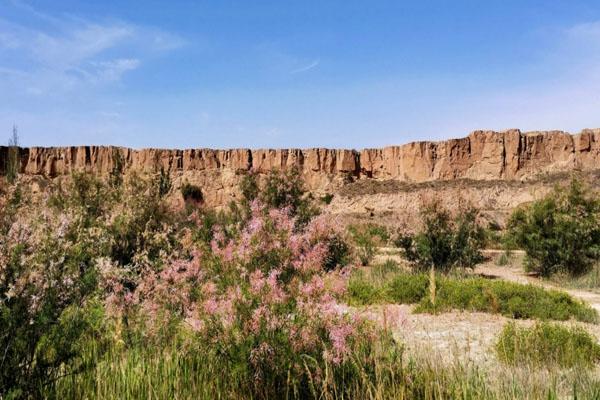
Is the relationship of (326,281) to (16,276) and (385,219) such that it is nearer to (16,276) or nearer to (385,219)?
(16,276)

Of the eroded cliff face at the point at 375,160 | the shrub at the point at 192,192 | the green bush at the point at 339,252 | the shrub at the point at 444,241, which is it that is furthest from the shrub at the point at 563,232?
the shrub at the point at 192,192

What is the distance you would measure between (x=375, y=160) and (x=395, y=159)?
283cm

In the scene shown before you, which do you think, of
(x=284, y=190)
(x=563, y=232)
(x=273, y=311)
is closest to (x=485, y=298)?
(x=563, y=232)

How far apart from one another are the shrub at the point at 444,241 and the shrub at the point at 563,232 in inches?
82.4

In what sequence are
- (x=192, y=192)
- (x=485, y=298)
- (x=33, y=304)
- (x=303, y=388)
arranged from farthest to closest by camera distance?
(x=192, y=192)
(x=485, y=298)
(x=303, y=388)
(x=33, y=304)

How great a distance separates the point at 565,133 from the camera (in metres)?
65.7

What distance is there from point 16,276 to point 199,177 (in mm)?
64687

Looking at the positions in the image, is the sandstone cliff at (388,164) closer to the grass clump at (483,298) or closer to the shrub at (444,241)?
the shrub at (444,241)

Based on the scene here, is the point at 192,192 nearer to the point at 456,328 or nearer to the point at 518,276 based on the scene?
the point at 518,276

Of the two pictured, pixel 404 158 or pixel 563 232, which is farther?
pixel 404 158

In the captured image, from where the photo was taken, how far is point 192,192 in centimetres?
6134

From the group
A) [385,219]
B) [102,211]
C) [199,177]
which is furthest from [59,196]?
[199,177]

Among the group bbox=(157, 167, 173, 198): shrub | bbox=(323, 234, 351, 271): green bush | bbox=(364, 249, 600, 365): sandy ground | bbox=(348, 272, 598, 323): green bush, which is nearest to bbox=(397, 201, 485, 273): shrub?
bbox=(323, 234, 351, 271): green bush

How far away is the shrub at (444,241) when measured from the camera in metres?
17.0
